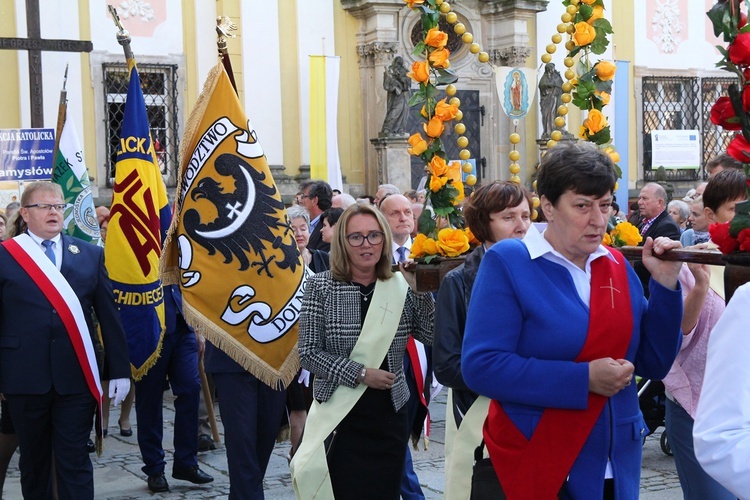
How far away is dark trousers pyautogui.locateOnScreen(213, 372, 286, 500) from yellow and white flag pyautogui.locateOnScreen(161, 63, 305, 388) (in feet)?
0.45

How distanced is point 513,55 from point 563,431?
18.6m

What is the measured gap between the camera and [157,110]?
62.4 feet

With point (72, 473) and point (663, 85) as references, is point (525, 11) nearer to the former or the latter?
point (663, 85)

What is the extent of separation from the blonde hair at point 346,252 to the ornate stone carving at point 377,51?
15.2 m

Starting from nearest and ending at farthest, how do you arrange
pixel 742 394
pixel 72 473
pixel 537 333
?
pixel 742 394, pixel 537 333, pixel 72 473

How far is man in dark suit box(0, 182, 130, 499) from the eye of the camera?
19.9 ft

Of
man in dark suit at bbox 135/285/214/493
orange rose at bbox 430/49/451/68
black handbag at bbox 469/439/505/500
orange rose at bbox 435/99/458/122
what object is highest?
orange rose at bbox 430/49/451/68

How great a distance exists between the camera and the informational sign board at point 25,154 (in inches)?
510

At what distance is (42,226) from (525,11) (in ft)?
54.1

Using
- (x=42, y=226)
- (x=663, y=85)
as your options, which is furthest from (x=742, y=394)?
(x=663, y=85)

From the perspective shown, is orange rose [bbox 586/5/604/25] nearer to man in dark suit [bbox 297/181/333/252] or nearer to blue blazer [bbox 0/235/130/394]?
blue blazer [bbox 0/235/130/394]

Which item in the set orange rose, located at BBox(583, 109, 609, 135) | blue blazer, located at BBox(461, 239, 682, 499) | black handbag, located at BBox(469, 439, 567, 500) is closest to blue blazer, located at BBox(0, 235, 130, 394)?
orange rose, located at BBox(583, 109, 609, 135)

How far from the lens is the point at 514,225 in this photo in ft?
15.9

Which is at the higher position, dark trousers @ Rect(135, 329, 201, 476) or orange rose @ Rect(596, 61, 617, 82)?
orange rose @ Rect(596, 61, 617, 82)
